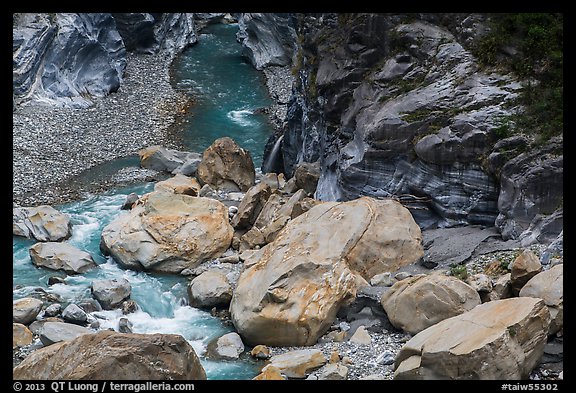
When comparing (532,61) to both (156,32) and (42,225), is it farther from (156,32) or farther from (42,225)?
(156,32)

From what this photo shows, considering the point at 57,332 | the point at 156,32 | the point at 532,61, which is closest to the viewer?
the point at 57,332

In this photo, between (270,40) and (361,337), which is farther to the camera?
(270,40)

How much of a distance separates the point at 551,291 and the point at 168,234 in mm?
13648

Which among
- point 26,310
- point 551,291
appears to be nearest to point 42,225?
point 26,310

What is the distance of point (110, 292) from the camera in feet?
71.4

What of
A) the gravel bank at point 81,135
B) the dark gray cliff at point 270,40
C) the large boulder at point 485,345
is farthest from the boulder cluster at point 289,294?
the dark gray cliff at point 270,40

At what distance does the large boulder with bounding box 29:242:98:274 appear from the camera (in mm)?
24094

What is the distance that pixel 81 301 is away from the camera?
2170 cm

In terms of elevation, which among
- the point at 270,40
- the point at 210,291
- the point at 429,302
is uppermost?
the point at 270,40

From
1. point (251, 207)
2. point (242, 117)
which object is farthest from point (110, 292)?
point (242, 117)

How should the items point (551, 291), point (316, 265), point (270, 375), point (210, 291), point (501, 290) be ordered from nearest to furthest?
1. point (551, 291)
2. point (270, 375)
3. point (501, 290)
4. point (316, 265)
5. point (210, 291)

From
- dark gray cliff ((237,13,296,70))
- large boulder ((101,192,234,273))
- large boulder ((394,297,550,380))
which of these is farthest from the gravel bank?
large boulder ((394,297,550,380))

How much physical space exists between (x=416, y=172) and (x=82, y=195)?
15788mm

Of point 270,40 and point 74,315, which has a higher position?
point 270,40
